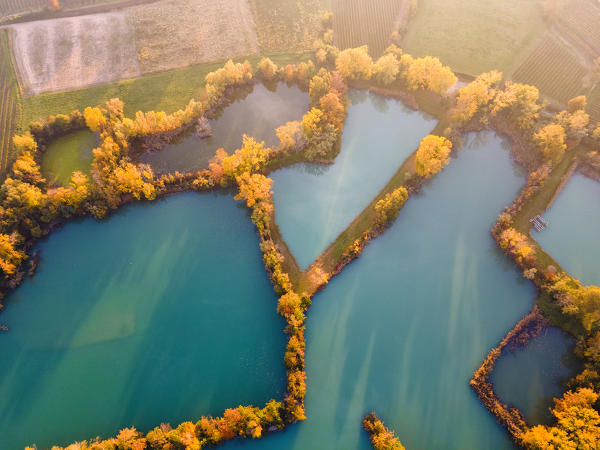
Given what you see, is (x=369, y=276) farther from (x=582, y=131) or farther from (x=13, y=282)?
(x=13, y=282)

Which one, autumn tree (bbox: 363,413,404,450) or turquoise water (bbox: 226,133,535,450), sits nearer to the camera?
autumn tree (bbox: 363,413,404,450)

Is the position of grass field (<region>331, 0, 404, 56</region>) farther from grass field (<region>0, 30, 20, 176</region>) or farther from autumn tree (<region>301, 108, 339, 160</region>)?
grass field (<region>0, 30, 20, 176</region>)

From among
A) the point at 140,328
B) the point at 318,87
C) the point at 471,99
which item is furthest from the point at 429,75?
the point at 140,328

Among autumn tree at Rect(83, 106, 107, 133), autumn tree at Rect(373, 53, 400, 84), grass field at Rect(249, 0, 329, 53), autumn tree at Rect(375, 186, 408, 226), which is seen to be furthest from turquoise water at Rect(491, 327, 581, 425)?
autumn tree at Rect(83, 106, 107, 133)

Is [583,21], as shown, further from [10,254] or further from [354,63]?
[10,254]

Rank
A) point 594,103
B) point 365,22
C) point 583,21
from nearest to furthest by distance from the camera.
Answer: point 594,103, point 583,21, point 365,22

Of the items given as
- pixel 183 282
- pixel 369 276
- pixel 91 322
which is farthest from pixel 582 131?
pixel 91 322
